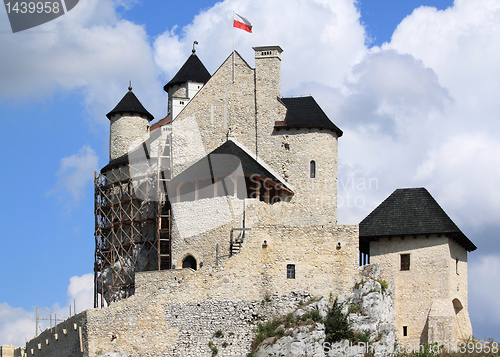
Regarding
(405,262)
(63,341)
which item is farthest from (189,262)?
(405,262)

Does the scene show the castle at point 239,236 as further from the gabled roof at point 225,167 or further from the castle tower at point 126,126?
the castle tower at point 126,126

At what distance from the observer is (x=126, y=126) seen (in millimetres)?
77438

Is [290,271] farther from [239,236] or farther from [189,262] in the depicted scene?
[189,262]

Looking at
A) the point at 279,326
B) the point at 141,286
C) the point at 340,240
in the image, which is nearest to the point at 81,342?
the point at 141,286

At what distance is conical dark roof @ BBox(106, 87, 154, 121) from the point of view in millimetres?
77625

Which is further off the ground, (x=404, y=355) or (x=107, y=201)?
(x=107, y=201)

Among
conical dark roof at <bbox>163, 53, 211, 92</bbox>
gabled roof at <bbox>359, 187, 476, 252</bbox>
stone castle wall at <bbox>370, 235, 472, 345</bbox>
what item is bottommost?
stone castle wall at <bbox>370, 235, 472, 345</bbox>

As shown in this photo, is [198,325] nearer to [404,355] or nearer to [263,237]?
[263,237]

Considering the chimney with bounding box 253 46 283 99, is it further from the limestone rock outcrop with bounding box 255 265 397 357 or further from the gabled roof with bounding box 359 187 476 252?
the limestone rock outcrop with bounding box 255 265 397 357

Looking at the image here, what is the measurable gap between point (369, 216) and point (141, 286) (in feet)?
51.3

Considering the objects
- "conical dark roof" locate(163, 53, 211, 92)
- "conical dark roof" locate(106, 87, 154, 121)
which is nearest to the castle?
"conical dark roof" locate(106, 87, 154, 121)

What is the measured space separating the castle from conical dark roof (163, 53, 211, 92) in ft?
24.1

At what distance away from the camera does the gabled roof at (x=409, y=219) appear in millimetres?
64000

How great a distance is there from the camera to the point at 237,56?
235 ft
